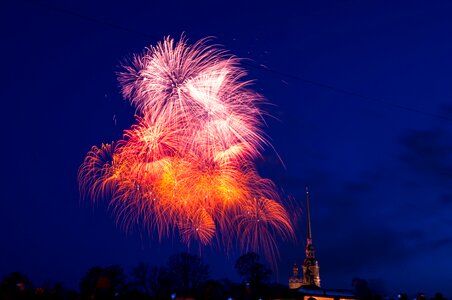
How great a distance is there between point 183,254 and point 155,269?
17.8 feet

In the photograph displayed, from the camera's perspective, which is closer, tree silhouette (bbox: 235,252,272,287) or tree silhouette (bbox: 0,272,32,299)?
tree silhouette (bbox: 0,272,32,299)

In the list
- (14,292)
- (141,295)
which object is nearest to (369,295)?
(141,295)

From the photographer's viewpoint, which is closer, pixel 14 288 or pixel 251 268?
pixel 14 288

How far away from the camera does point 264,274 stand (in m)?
83.4

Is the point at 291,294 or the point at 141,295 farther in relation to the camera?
the point at 291,294

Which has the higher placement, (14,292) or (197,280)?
(197,280)

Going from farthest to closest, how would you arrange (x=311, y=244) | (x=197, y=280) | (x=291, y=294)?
1. (x=311, y=244)
2. (x=197, y=280)
3. (x=291, y=294)

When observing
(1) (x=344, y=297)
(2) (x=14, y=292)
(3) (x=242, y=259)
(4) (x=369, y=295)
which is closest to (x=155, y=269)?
(3) (x=242, y=259)

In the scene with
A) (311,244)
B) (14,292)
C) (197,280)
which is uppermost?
(311,244)

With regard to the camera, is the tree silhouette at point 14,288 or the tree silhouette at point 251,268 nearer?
the tree silhouette at point 14,288

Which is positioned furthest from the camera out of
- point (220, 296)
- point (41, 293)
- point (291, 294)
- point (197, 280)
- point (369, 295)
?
point (197, 280)

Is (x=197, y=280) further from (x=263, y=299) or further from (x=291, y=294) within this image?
(x=263, y=299)

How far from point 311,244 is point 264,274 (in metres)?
61.5

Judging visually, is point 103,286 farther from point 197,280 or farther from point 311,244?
point 311,244
